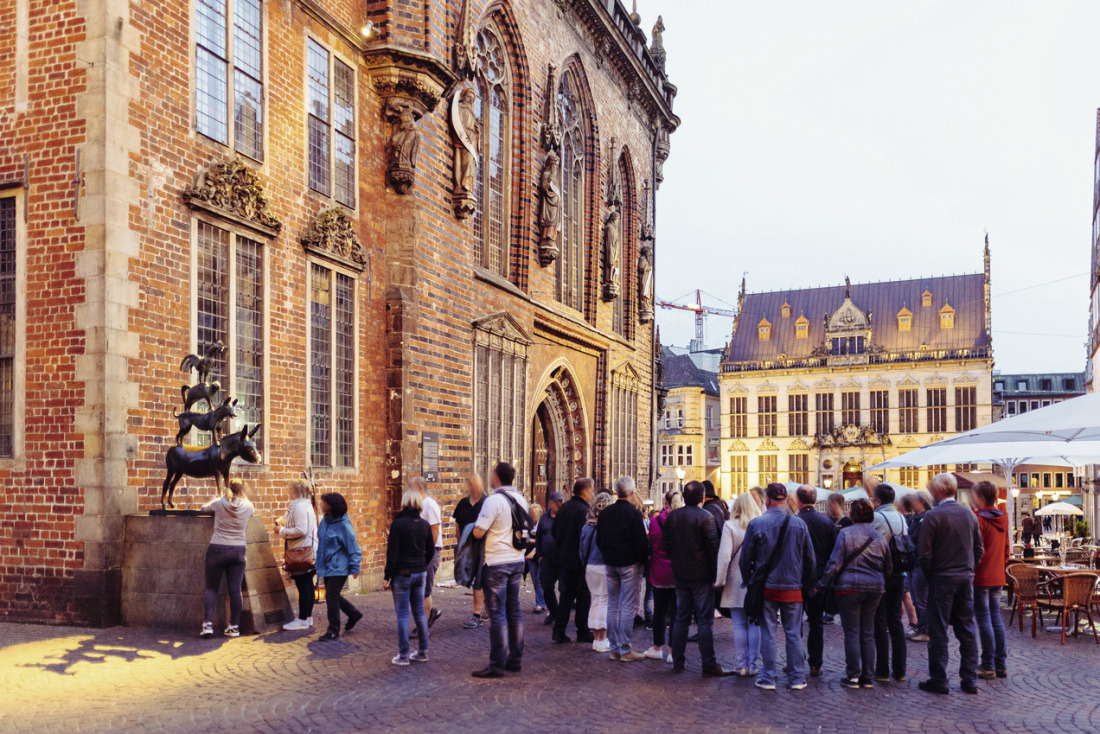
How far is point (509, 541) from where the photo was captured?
945 cm

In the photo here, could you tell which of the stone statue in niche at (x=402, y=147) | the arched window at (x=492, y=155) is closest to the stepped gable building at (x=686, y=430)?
the arched window at (x=492, y=155)

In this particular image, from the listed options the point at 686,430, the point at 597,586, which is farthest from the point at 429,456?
the point at 686,430

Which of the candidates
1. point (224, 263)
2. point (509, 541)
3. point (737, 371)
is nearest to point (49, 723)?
point (509, 541)

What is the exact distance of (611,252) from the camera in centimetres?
2741

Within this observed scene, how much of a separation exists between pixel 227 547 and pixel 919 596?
7439 mm

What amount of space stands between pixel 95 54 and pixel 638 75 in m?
20.2

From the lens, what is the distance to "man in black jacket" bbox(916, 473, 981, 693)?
9016mm

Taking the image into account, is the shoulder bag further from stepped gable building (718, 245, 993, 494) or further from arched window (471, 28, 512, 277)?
stepped gable building (718, 245, 993, 494)

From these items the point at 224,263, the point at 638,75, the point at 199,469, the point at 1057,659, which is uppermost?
the point at 638,75

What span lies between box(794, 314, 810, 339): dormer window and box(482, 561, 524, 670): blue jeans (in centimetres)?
6626

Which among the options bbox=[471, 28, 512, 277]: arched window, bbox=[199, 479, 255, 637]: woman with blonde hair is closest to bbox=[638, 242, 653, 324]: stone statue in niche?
bbox=[471, 28, 512, 277]: arched window

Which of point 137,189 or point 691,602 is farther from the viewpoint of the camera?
point 137,189

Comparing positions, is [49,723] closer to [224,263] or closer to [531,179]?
[224,263]

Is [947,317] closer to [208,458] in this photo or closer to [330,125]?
[330,125]
